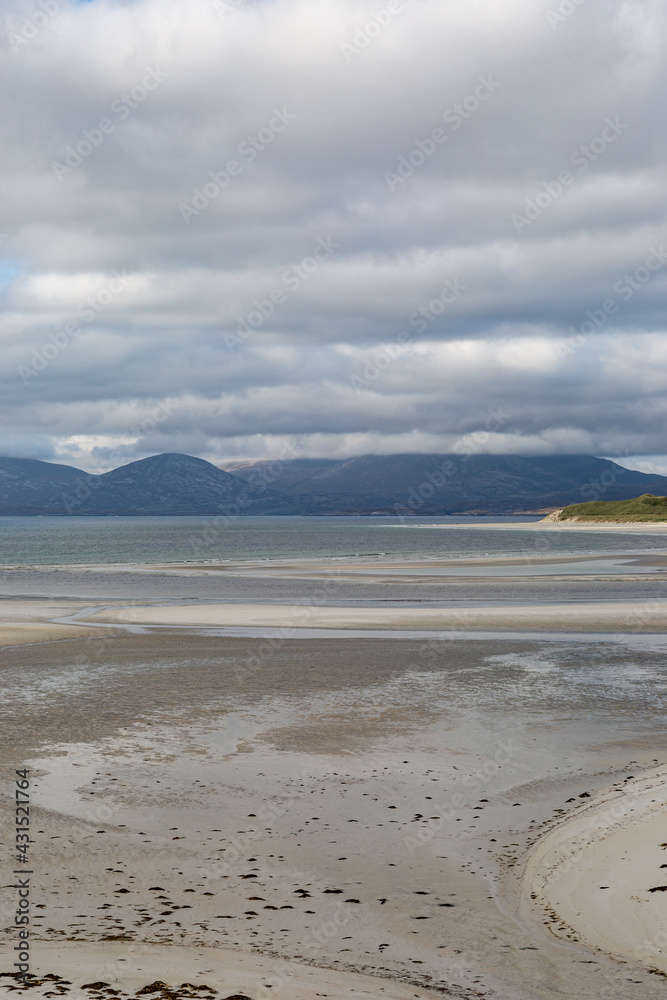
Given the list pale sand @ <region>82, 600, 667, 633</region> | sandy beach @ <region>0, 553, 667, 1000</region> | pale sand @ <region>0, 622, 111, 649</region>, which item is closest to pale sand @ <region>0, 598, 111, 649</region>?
pale sand @ <region>0, 622, 111, 649</region>

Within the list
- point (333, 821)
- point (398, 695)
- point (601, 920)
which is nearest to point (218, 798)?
point (333, 821)

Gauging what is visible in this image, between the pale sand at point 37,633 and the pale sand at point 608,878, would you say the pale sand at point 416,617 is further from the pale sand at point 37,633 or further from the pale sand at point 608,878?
the pale sand at point 608,878

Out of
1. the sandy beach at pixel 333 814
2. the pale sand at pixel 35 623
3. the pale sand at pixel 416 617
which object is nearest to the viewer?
the sandy beach at pixel 333 814

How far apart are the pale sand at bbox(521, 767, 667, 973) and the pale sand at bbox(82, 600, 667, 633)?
22.1 meters

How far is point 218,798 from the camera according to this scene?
41.7ft

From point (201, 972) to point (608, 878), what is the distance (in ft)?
16.0

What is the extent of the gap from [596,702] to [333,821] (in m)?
10.1

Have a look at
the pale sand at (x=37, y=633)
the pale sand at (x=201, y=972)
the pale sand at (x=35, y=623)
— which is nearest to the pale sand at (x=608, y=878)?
the pale sand at (x=201, y=972)

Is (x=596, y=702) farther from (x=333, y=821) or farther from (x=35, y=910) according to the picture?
(x=35, y=910)

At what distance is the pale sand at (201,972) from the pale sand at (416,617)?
2667cm

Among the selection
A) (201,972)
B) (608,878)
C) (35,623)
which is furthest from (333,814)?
(35,623)

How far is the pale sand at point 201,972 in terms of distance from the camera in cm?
693

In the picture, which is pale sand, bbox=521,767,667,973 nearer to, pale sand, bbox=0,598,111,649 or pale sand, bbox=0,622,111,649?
pale sand, bbox=0,622,111,649

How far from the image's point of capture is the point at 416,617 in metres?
37.7
